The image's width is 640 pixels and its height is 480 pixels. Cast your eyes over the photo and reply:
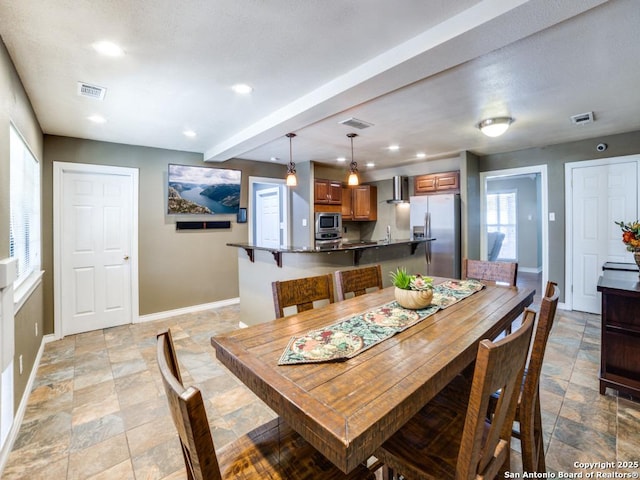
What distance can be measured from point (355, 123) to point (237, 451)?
323cm

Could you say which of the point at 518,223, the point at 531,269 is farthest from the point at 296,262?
the point at 531,269

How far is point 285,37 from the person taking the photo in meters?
1.88

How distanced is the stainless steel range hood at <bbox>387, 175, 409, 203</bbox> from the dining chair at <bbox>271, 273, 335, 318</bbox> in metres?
4.30

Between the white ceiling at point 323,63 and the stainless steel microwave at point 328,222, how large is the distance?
2162 mm

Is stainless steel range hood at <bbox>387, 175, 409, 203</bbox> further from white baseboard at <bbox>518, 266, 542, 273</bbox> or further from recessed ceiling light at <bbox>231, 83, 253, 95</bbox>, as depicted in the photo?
white baseboard at <bbox>518, 266, 542, 273</bbox>

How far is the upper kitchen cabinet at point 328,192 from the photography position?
5766mm


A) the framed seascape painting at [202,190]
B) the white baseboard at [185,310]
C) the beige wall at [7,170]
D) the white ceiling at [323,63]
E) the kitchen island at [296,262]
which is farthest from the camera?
the framed seascape painting at [202,190]

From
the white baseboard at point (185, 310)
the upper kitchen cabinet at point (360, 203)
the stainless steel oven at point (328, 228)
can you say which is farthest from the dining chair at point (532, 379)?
the upper kitchen cabinet at point (360, 203)

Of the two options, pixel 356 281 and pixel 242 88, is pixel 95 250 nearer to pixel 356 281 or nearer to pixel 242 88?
pixel 242 88

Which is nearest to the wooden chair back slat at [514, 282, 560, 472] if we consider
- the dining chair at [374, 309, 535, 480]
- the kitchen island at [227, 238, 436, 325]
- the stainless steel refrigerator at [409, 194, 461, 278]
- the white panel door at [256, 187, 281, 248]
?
the dining chair at [374, 309, 535, 480]

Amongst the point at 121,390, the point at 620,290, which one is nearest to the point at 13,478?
the point at 121,390

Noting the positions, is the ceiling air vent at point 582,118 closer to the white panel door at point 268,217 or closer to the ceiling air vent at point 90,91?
the white panel door at point 268,217

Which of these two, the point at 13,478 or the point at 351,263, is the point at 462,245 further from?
the point at 13,478

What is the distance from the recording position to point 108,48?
1.97m
